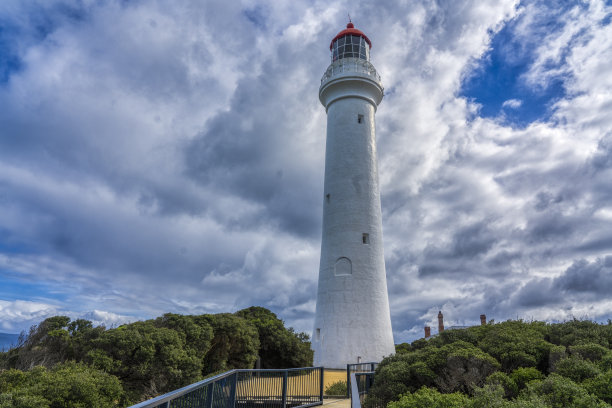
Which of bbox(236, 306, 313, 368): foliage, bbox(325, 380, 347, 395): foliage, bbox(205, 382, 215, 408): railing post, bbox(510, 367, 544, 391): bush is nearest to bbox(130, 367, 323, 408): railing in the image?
bbox(205, 382, 215, 408): railing post

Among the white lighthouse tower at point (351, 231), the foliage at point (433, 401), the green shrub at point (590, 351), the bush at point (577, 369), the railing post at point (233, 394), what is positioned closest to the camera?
the foliage at point (433, 401)

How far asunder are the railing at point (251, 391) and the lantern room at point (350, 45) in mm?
21539

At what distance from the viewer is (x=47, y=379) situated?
412 inches

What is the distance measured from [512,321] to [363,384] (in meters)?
5.44

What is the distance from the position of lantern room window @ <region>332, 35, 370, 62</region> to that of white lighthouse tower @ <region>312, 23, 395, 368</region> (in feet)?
0.35

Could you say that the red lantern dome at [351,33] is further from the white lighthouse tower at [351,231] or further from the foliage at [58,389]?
the foliage at [58,389]

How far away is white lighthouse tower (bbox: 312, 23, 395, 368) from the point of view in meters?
22.1

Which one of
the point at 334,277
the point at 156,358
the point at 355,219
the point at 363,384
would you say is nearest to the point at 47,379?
the point at 156,358

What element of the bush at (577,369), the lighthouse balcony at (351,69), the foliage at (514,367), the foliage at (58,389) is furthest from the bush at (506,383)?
the lighthouse balcony at (351,69)

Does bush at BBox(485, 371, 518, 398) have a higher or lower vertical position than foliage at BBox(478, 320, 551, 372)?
lower

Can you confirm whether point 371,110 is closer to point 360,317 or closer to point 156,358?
point 360,317

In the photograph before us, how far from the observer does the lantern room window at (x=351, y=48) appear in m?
27.8

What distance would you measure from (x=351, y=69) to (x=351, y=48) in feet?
9.16

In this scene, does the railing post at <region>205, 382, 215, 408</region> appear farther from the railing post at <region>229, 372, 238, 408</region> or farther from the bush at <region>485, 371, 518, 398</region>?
the bush at <region>485, 371, 518, 398</region>
